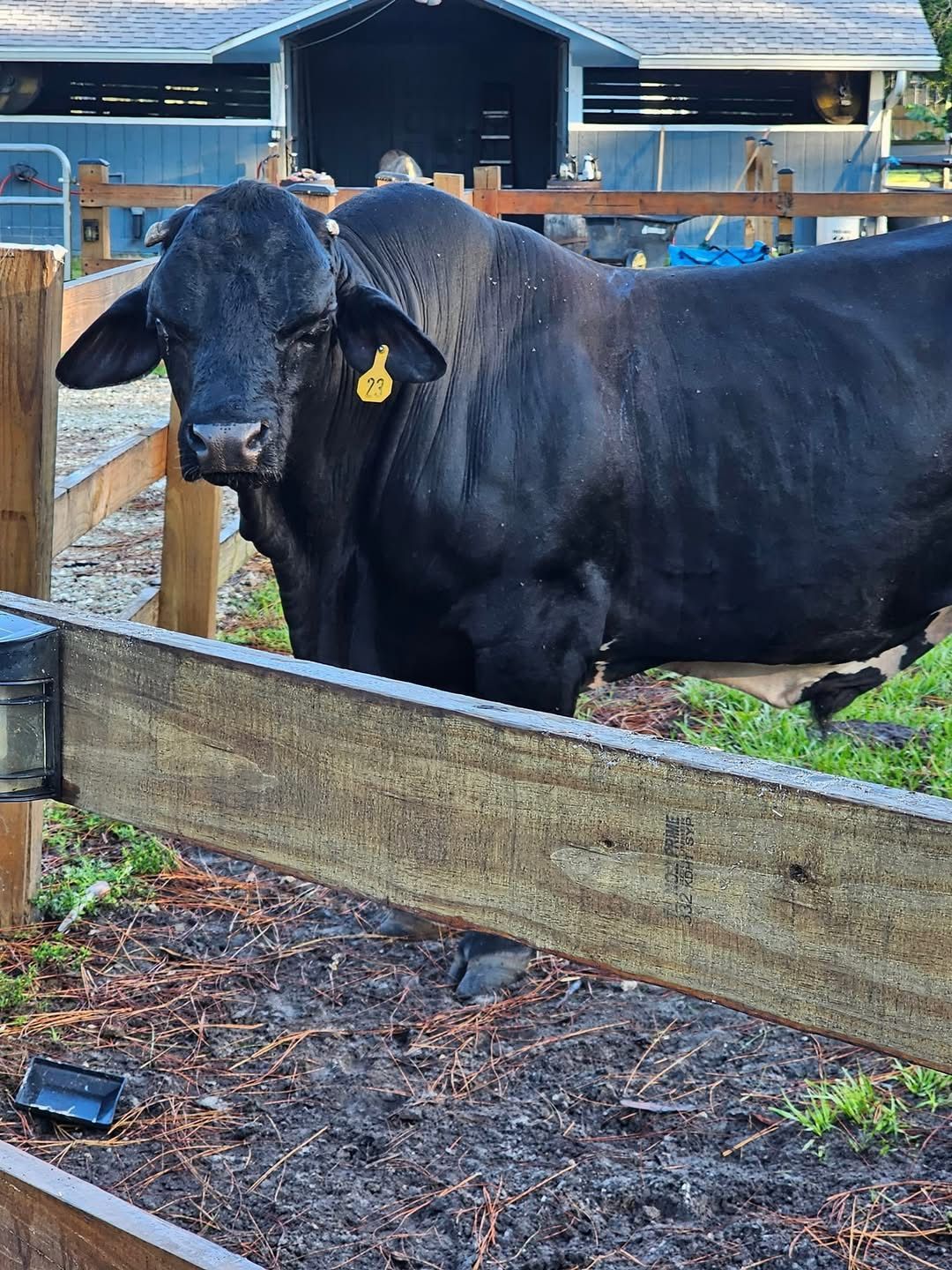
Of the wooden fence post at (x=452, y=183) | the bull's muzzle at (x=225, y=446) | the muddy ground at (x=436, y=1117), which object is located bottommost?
the muddy ground at (x=436, y=1117)

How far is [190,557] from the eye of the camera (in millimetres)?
5094

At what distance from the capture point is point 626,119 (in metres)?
21.1

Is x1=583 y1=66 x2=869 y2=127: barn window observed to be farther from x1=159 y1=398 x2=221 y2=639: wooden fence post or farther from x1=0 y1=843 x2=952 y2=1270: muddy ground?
x1=0 y1=843 x2=952 y2=1270: muddy ground

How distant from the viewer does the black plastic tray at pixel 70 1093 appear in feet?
9.45

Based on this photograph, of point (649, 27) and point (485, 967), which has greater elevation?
point (649, 27)

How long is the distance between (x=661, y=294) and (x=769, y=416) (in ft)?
1.43

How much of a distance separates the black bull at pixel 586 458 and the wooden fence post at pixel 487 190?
5.73 meters

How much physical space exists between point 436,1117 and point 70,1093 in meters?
0.74

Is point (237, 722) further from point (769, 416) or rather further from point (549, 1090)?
point (769, 416)

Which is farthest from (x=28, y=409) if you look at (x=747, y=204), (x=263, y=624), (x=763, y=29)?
(x=763, y=29)

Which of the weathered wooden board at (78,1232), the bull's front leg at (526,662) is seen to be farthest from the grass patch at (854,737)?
the weathered wooden board at (78,1232)

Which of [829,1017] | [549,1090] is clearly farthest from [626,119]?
[829,1017]

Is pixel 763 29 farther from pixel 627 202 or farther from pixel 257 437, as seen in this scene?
pixel 257 437

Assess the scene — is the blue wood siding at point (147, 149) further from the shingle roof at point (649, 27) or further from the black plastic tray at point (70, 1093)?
the black plastic tray at point (70, 1093)
